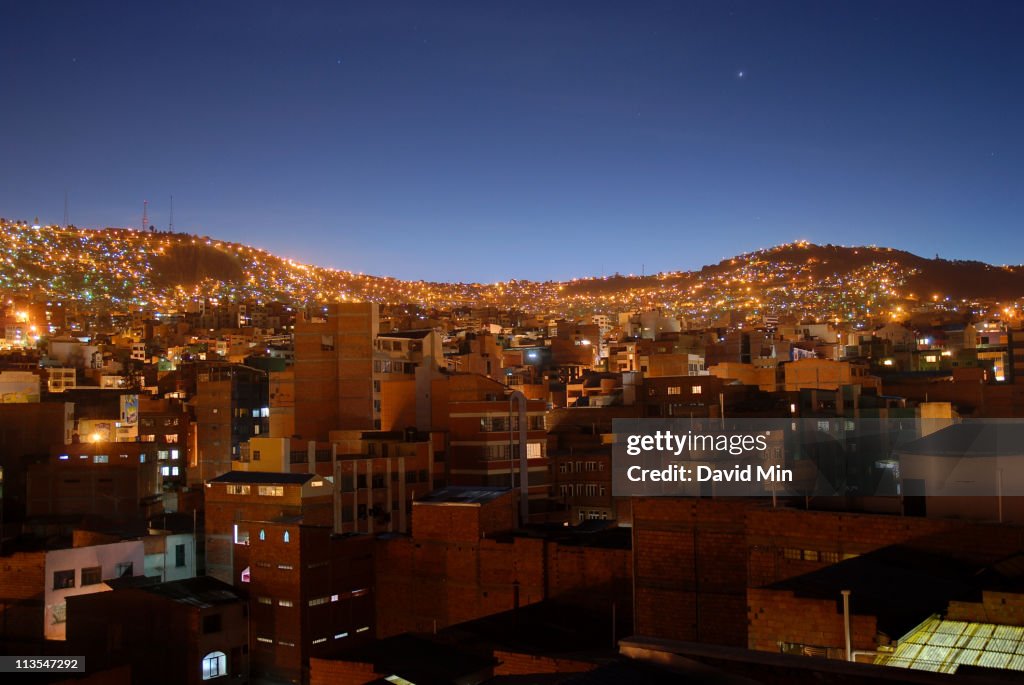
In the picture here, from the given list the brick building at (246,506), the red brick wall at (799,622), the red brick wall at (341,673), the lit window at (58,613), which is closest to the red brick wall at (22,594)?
the lit window at (58,613)

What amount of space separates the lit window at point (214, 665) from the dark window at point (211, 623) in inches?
18.7

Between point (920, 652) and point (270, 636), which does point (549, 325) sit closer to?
point (270, 636)

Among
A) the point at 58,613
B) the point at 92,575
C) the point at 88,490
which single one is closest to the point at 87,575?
the point at 92,575

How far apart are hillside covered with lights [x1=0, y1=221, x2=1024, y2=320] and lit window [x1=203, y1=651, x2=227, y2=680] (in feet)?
375

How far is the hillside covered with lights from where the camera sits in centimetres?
14325

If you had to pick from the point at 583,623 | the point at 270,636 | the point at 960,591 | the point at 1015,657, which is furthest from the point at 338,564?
the point at 1015,657

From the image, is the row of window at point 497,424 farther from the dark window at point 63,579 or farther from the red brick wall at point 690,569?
the red brick wall at point 690,569

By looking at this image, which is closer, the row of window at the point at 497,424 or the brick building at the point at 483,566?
the brick building at the point at 483,566

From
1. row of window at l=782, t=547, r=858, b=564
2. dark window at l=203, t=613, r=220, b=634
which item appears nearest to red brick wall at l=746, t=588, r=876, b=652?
row of window at l=782, t=547, r=858, b=564

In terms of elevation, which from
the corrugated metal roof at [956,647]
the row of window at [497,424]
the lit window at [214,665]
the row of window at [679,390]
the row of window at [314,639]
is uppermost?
the row of window at [679,390]

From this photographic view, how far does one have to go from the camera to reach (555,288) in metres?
190

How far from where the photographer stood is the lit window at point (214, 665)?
21.5 metres

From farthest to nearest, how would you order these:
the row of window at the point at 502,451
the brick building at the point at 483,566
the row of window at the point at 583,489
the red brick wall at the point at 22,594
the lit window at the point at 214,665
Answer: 1. the row of window at the point at 583,489
2. the row of window at the point at 502,451
3. the red brick wall at the point at 22,594
4. the lit window at the point at 214,665
5. the brick building at the point at 483,566

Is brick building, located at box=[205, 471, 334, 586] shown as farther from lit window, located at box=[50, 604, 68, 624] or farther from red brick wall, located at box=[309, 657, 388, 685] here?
red brick wall, located at box=[309, 657, 388, 685]
